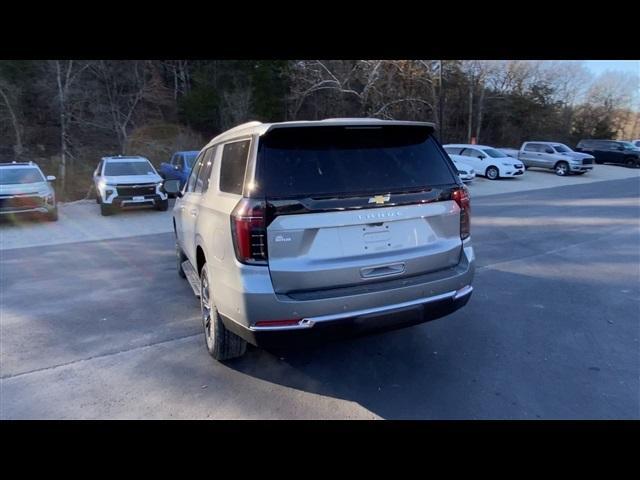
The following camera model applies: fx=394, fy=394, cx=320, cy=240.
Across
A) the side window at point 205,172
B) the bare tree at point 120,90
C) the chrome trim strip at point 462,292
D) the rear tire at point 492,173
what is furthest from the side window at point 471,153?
the chrome trim strip at point 462,292

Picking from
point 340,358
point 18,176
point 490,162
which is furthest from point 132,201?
point 490,162

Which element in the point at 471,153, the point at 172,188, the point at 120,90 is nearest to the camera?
the point at 172,188

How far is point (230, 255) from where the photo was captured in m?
2.78

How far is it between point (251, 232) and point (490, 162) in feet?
68.4

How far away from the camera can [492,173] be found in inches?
821

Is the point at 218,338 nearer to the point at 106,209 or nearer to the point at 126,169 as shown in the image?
the point at 106,209

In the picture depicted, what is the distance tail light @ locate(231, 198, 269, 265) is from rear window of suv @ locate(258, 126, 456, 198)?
5.2 inches

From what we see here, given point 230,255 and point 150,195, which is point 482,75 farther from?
point 230,255

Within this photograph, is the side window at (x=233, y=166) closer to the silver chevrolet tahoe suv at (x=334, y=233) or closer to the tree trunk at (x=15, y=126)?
the silver chevrolet tahoe suv at (x=334, y=233)

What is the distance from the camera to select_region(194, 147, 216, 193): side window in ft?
13.0

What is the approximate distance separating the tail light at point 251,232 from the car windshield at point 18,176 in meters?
11.1

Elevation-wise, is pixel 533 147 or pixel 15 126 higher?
pixel 15 126

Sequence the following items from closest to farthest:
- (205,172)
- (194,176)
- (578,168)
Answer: (205,172), (194,176), (578,168)

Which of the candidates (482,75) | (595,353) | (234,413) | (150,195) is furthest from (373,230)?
(482,75)
